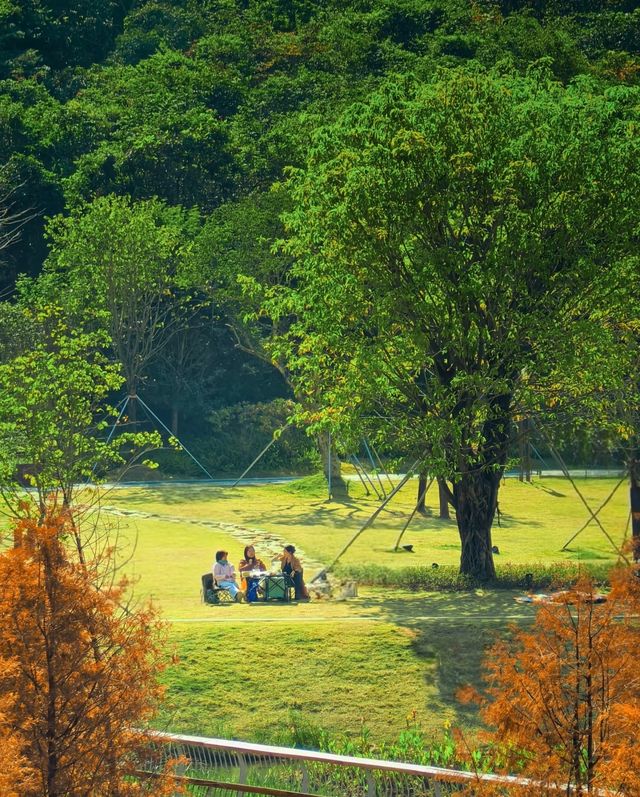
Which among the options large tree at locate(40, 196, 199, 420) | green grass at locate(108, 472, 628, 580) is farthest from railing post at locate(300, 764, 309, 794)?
large tree at locate(40, 196, 199, 420)

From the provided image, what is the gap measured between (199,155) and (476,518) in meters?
32.9

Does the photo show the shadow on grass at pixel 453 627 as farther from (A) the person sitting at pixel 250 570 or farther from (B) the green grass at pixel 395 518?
(B) the green grass at pixel 395 518

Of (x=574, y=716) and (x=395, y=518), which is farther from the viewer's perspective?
(x=395, y=518)

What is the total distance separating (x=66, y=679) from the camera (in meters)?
11.5

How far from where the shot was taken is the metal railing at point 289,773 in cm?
1410

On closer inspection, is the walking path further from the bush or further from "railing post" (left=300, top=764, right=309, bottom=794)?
"railing post" (left=300, top=764, right=309, bottom=794)

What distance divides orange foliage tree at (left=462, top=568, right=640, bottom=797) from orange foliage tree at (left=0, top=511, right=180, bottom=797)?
131 inches

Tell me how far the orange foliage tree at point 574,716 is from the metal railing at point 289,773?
2.26 m

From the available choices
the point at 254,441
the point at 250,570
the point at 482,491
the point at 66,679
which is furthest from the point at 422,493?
the point at 66,679

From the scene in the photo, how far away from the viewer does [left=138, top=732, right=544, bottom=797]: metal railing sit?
46.3 ft

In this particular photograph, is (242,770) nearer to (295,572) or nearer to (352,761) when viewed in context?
(352,761)

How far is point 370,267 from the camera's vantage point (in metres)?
24.0

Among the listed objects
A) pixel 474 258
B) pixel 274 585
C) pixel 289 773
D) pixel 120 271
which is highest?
pixel 120 271

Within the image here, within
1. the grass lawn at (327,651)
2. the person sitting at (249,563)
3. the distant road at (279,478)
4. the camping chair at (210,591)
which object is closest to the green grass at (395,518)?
the grass lawn at (327,651)
